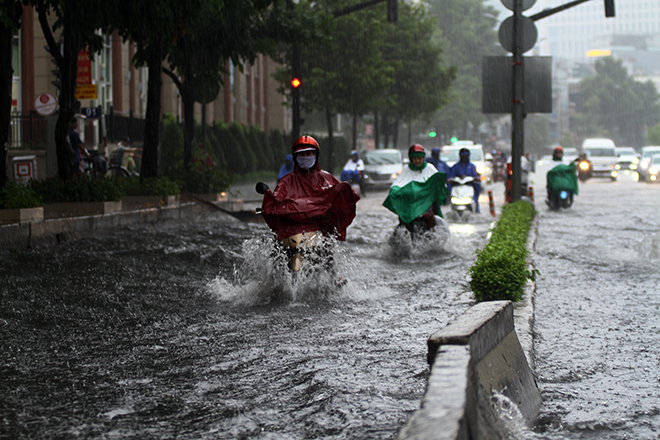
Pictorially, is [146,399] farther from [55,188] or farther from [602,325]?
[55,188]

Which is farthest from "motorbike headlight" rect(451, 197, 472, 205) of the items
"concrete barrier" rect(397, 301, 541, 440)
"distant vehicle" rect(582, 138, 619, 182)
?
"distant vehicle" rect(582, 138, 619, 182)

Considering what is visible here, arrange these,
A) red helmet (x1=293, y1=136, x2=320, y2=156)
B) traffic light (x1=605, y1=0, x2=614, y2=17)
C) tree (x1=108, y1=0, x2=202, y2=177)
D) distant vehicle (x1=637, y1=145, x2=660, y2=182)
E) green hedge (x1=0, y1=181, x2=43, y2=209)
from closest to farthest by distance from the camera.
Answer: red helmet (x1=293, y1=136, x2=320, y2=156), green hedge (x1=0, y1=181, x2=43, y2=209), tree (x1=108, y1=0, x2=202, y2=177), traffic light (x1=605, y1=0, x2=614, y2=17), distant vehicle (x1=637, y1=145, x2=660, y2=182)

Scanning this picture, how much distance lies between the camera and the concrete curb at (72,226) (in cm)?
1080

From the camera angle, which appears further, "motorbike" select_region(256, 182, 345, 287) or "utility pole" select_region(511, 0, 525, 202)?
"utility pole" select_region(511, 0, 525, 202)

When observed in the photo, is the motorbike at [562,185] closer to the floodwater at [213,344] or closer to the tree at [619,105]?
the floodwater at [213,344]

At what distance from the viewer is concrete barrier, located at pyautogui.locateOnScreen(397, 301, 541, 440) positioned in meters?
2.75

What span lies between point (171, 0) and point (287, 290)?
750 centimetres

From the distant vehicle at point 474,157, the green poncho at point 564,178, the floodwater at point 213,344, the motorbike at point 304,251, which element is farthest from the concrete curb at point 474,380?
the distant vehicle at point 474,157

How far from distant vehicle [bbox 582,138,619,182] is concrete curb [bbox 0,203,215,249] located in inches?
1067

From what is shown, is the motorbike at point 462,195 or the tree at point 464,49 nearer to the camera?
the motorbike at point 462,195

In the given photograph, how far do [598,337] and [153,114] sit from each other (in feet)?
45.0

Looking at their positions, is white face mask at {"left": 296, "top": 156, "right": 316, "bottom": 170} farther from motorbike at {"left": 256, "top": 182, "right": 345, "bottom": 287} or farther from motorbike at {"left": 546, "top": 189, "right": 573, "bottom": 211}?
motorbike at {"left": 546, "top": 189, "right": 573, "bottom": 211}

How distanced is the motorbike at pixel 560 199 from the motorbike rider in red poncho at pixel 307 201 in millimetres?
13278

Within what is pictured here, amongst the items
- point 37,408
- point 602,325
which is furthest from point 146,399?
point 602,325
